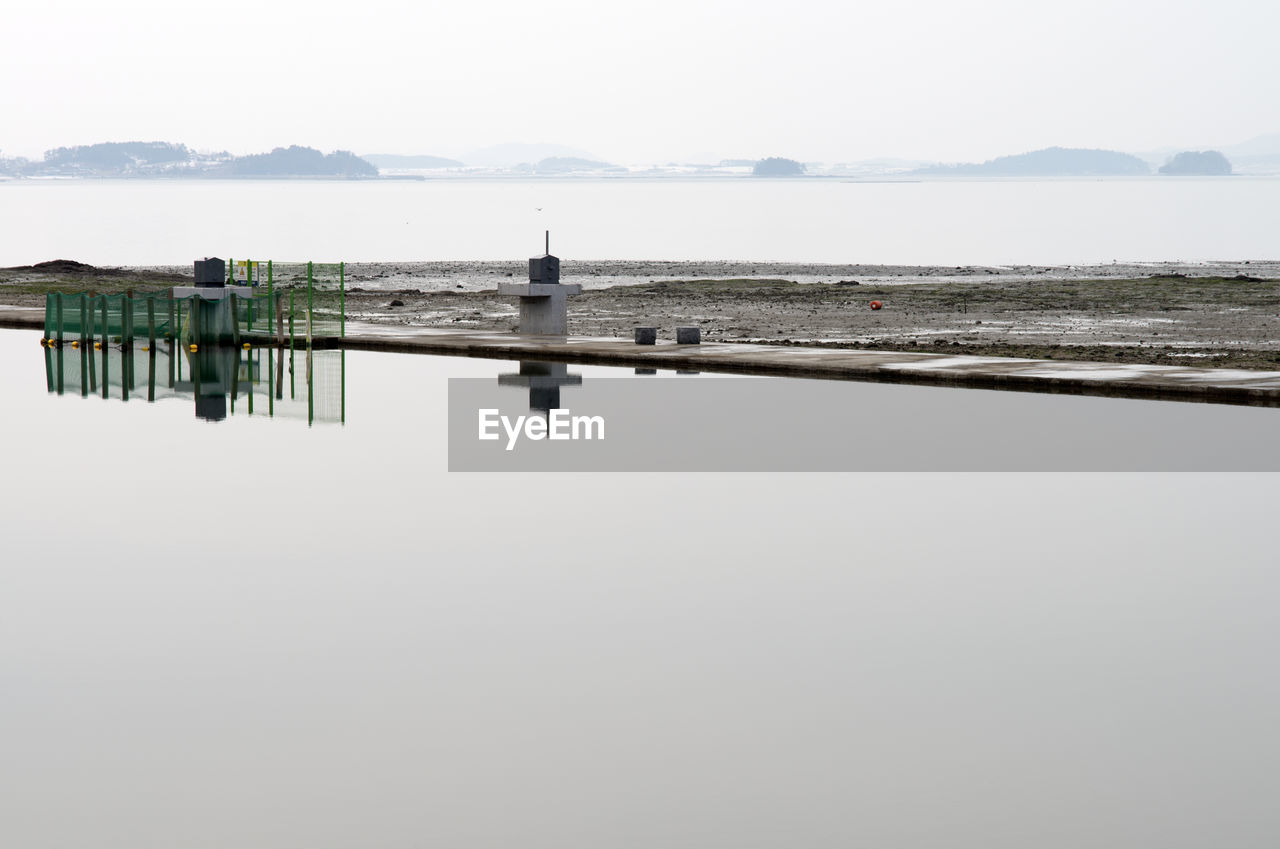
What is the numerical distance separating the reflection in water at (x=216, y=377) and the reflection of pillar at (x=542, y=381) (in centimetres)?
242

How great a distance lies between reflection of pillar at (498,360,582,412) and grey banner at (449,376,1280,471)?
0.23ft

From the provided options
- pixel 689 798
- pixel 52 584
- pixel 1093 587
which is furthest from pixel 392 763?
pixel 1093 587

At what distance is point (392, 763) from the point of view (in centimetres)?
778

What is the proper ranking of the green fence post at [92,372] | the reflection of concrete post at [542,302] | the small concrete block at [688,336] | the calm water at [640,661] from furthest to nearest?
the reflection of concrete post at [542,302], the small concrete block at [688,336], the green fence post at [92,372], the calm water at [640,661]

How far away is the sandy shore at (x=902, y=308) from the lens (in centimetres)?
3206

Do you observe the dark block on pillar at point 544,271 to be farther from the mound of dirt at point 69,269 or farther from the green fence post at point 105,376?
the mound of dirt at point 69,269

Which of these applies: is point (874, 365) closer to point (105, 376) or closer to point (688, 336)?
point (688, 336)

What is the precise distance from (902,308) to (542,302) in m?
15.9

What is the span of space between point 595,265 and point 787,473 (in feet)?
237

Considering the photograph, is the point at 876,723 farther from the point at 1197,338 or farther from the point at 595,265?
the point at 595,265

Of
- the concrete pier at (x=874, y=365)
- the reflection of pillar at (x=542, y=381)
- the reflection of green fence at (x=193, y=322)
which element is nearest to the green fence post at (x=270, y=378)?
the reflection of green fence at (x=193, y=322)

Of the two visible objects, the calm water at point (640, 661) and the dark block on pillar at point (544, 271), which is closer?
the calm water at point (640, 661)

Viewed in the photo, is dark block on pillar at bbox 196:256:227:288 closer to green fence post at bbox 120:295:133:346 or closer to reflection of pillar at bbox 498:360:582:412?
green fence post at bbox 120:295:133:346

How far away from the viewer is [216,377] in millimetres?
25781
